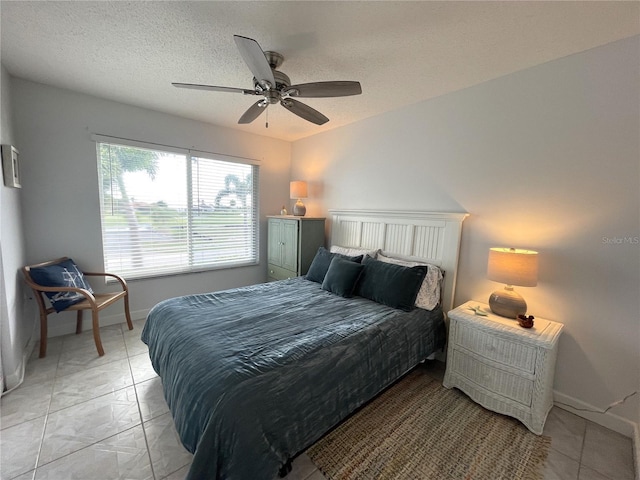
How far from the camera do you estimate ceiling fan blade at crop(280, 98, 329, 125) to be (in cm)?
199

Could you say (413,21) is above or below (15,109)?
above

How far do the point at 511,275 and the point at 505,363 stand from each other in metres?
0.62

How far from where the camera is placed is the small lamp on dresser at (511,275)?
184 cm

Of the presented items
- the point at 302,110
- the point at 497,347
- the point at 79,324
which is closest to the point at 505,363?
the point at 497,347

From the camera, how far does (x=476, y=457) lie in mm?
1567

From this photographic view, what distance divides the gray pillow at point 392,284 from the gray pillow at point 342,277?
0.27 feet

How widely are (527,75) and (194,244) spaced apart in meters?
4.01

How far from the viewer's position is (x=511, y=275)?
1.88 meters

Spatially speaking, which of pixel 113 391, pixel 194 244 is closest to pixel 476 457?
pixel 113 391

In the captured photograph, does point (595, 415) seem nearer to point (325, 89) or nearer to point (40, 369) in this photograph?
point (325, 89)

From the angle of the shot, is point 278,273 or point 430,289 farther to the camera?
point 278,273

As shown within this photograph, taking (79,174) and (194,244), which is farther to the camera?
(194,244)

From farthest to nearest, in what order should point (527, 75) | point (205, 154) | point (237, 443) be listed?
point (205, 154), point (527, 75), point (237, 443)

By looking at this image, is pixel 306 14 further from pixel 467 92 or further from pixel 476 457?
pixel 476 457
